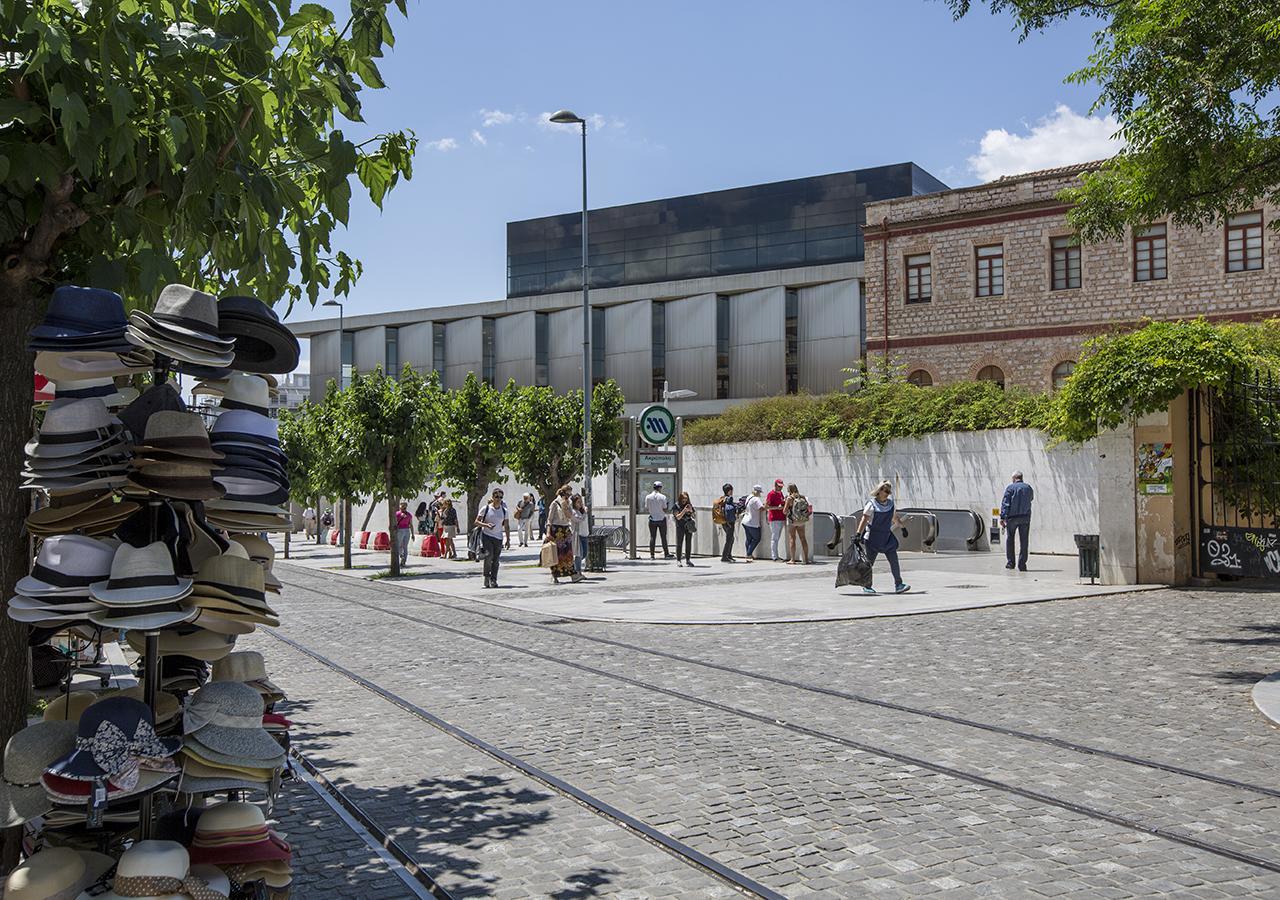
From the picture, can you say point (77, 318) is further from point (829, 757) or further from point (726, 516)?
point (726, 516)

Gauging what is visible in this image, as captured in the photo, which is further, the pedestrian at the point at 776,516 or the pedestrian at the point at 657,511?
the pedestrian at the point at 657,511

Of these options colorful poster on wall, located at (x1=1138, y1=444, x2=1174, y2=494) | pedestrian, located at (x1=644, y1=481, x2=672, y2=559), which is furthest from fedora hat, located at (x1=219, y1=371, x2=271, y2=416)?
pedestrian, located at (x1=644, y1=481, x2=672, y2=559)

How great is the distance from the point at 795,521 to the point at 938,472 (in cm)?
616

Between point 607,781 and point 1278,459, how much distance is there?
1452 centimetres

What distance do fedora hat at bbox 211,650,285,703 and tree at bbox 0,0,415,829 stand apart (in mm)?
951

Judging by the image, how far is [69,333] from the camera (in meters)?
3.50

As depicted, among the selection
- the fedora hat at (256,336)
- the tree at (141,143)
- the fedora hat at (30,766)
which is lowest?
the fedora hat at (30,766)

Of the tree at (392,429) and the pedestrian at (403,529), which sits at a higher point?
the tree at (392,429)

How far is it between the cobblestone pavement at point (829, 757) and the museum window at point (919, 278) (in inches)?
1035

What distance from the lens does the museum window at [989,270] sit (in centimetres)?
3622

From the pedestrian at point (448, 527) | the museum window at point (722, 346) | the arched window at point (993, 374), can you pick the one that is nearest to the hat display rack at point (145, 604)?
the pedestrian at point (448, 527)

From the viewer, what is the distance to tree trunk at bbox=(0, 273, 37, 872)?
13.4 feet

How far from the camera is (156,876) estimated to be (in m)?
3.26

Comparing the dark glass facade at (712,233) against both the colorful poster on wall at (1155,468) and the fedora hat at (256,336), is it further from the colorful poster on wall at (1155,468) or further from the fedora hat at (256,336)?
the fedora hat at (256,336)
